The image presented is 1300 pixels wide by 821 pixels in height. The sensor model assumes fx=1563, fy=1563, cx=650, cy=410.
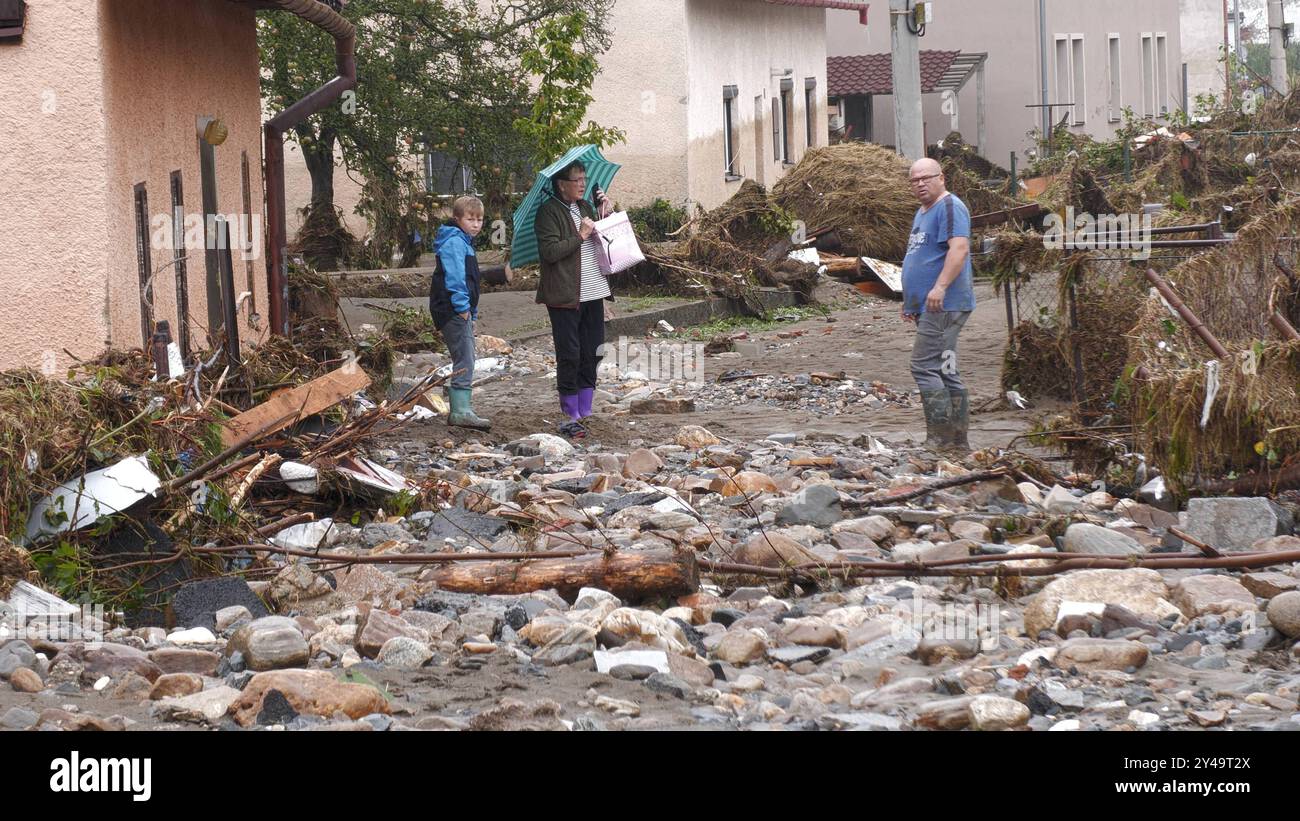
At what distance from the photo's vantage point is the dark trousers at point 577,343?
10406 mm

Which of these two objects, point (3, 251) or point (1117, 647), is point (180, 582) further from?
point (1117, 647)

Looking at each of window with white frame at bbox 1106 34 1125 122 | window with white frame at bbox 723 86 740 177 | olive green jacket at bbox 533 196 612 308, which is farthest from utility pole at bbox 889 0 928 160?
window with white frame at bbox 1106 34 1125 122

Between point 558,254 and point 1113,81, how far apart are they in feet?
127

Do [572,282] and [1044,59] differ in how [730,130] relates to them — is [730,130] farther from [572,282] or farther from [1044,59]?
[572,282]

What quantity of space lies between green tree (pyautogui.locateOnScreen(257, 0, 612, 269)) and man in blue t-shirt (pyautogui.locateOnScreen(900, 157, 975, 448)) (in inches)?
333

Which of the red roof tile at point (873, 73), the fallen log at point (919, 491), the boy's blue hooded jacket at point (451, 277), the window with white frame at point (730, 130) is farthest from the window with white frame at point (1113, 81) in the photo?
the fallen log at point (919, 491)

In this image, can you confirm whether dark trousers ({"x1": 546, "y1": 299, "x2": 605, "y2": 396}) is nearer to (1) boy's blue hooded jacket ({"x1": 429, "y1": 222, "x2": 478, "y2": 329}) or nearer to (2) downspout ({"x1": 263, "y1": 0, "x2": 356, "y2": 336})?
(1) boy's blue hooded jacket ({"x1": 429, "y1": 222, "x2": 478, "y2": 329})

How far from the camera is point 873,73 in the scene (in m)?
38.0

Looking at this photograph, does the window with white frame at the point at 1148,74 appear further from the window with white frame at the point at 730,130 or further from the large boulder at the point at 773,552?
the large boulder at the point at 773,552

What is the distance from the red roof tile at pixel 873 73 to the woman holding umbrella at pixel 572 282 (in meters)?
27.4

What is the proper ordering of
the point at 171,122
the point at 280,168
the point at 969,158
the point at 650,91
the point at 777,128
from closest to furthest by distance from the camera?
the point at 171,122 < the point at 280,168 < the point at 650,91 < the point at 777,128 < the point at 969,158

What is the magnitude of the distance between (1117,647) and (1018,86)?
119 ft

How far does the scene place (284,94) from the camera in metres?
16.8

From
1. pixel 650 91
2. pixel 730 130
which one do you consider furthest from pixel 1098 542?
pixel 730 130
